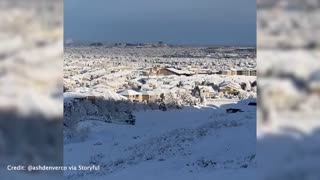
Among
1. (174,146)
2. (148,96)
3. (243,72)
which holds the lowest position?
(174,146)

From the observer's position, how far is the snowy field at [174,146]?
2912 millimetres

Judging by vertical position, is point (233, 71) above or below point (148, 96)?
above

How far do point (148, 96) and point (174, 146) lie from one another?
335 mm

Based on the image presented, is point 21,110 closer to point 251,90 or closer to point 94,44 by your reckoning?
point 94,44

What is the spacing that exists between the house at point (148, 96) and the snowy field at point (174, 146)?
0.08 m

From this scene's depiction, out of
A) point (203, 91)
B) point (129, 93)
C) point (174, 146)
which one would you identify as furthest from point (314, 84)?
point (129, 93)

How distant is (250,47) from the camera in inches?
110

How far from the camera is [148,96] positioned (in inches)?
119

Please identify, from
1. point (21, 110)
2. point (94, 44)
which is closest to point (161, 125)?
point (94, 44)

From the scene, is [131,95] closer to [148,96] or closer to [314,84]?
[148,96]

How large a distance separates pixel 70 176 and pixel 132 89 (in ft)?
2.01

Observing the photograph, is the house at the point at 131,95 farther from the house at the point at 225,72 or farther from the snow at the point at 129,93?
the house at the point at 225,72

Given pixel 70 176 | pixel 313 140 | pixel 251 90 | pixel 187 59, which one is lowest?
pixel 70 176

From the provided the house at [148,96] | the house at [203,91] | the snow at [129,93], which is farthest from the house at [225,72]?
the snow at [129,93]
